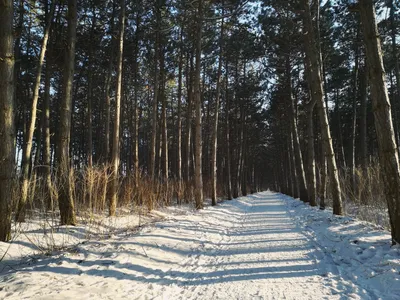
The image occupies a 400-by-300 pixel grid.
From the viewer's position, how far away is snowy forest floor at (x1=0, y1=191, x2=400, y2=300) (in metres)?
3.42

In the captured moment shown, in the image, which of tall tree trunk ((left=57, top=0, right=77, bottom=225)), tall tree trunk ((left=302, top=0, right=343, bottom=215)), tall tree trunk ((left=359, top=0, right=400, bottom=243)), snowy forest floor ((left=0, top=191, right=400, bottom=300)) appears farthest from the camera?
tall tree trunk ((left=302, top=0, right=343, bottom=215))

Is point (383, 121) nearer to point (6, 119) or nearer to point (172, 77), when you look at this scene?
point (6, 119)

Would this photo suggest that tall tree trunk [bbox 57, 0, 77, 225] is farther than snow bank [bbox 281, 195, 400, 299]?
Yes

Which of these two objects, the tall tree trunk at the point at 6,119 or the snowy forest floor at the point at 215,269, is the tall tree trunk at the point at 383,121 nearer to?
the snowy forest floor at the point at 215,269

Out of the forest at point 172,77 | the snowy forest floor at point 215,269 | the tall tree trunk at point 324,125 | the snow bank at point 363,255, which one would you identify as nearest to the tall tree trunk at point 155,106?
the forest at point 172,77

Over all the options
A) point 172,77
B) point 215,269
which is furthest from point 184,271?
point 172,77

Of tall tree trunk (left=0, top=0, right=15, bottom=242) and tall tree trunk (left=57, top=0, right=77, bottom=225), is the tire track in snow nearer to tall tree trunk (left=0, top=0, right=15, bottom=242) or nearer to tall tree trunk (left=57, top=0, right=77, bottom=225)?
tall tree trunk (left=0, top=0, right=15, bottom=242)

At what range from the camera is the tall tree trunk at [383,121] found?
4.87 metres

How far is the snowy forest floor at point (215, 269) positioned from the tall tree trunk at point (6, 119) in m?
0.84

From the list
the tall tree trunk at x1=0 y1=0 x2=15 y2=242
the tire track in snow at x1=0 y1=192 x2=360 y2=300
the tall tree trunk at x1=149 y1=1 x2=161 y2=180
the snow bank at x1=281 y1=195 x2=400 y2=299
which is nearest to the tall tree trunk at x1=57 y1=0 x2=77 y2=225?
the tall tree trunk at x1=0 y1=0 x2=15 y2=242

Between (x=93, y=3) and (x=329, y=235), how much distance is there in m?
12.9

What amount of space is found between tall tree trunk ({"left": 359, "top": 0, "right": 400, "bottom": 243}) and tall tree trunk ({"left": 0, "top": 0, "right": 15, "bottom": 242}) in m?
6.56

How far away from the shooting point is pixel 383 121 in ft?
16.7

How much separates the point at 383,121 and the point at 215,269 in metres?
3.83
